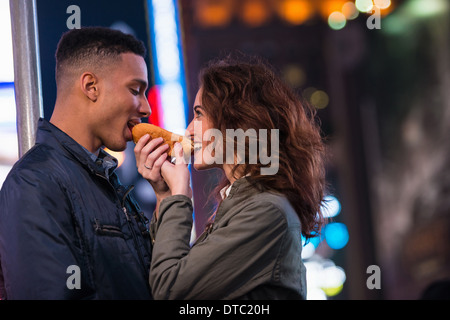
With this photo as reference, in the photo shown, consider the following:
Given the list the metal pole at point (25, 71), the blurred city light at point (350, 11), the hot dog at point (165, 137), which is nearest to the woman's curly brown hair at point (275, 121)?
the hot dog at point (165, 137)

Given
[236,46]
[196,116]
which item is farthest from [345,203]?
[196,116]

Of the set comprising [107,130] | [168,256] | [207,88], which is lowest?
[168,256]

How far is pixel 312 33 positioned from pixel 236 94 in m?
18.1

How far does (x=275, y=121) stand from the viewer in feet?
9.93

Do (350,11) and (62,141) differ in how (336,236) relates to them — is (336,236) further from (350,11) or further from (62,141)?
(62,141)

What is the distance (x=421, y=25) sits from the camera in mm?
13156

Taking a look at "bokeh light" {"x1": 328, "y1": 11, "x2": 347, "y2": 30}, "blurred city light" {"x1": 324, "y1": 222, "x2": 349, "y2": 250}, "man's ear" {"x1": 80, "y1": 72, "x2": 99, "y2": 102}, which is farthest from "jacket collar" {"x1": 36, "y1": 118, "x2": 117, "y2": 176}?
"bokeh light" {"x1": 328, "y1": 11, "x2": 347, "y2": 30}

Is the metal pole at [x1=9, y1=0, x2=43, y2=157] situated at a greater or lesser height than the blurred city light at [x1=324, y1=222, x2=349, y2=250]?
greater

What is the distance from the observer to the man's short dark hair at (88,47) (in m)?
3.14

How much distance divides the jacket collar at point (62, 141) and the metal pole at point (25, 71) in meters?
0.10

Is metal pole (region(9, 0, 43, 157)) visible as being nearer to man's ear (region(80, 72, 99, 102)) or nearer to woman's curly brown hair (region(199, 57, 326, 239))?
man's ear (region(80, 72, 99, 102))

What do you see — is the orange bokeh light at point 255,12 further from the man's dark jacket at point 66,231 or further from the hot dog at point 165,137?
the man's dark jacket at point 66,231

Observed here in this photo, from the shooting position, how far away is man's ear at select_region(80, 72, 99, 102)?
3.08 m
